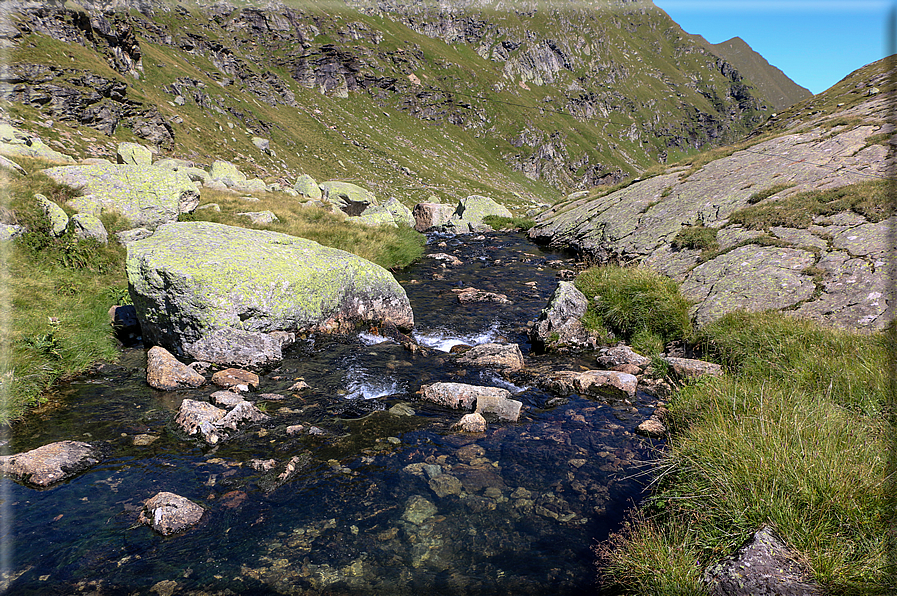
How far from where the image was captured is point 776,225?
14.8m

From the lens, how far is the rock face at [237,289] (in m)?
9.18

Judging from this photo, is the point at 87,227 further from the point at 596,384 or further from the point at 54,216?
the point at 596,384

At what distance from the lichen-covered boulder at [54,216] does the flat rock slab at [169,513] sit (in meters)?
11.7

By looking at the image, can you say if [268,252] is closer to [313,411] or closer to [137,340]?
[137,340]

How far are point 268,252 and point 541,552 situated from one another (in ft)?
32.1

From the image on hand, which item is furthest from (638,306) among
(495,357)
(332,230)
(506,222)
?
(506,222)

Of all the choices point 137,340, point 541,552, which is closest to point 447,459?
point 541,552

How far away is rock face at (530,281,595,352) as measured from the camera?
11.9 metres

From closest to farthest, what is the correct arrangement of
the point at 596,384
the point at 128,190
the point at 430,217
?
the point at 596,384 < the point at 128,190 < the point at 430,217

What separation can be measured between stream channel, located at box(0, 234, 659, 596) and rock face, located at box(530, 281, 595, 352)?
2653 mm

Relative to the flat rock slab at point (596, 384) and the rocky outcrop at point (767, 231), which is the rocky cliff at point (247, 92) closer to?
the rocky outcrop at point (767, 231)

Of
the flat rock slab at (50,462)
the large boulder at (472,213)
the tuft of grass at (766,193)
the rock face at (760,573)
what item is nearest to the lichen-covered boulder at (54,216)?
the flat rock slab at (50,462)

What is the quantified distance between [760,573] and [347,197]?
143 ft

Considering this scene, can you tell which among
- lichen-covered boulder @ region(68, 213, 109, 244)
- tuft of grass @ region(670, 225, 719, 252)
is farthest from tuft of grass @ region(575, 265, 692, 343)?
lichen-covered boulder @ region(68, 213, 109, 244)
